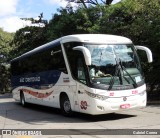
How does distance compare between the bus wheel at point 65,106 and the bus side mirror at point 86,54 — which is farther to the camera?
the bus wheel at point 65,106

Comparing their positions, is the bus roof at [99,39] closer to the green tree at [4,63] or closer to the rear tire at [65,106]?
the rear tire at [65,106]

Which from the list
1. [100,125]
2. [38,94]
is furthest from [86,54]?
[38,94]

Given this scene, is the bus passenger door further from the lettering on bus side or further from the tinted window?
the lettering on bus side

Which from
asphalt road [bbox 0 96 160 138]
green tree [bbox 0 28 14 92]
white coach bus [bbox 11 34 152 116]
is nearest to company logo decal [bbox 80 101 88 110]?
white coach bus [bbox 11 34 152 116]

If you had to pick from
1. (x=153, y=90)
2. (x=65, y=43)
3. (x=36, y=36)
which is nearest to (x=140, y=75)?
(x=65, y=43)

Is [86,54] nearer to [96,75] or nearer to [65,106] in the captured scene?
[96,75]

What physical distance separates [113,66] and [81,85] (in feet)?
4.28

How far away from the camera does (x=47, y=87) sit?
56.1 feet

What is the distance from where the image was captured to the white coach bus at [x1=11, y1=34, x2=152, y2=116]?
1259 cm

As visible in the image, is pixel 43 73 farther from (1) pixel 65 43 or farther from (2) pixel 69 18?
(2) pixel 69 18

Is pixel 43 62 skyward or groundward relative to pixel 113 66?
skyward

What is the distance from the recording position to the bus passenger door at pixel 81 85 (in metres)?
13.0

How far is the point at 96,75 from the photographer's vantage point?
1279 centimetres

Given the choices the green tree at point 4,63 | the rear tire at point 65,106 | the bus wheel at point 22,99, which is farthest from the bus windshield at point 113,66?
the green tree at point 4,63
